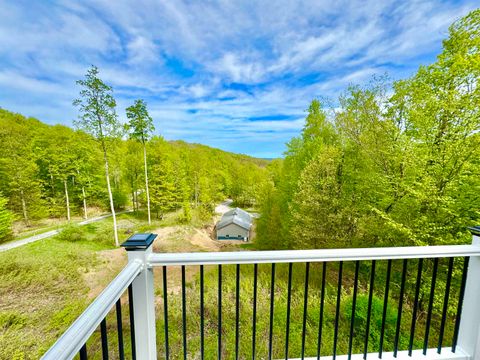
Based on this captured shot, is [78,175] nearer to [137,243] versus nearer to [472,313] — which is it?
[137,243]

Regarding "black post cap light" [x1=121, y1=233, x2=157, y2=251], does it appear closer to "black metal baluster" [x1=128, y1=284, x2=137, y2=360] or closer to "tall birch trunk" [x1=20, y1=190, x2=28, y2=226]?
"black metal baluster" [x1=128, y1=284, x2=137, y2=360]

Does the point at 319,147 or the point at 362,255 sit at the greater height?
the point at 319,147

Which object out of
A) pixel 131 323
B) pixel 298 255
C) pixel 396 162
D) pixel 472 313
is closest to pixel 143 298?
pixel 131 323

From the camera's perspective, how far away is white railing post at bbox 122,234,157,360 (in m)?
1.08

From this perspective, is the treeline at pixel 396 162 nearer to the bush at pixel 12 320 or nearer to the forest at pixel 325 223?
the forest at pixel 325 223

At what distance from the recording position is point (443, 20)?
496cm

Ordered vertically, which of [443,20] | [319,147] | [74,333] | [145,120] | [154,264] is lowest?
[154,264]

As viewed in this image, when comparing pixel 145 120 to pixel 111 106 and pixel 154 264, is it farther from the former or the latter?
pixel 154 264

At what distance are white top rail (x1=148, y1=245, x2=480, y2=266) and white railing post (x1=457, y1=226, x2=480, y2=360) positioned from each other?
0.12 meters

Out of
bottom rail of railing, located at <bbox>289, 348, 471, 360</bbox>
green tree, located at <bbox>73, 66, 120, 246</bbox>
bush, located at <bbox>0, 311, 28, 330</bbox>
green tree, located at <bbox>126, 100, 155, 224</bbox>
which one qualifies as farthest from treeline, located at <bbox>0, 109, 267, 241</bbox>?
bottom rail of railing, located at <bbox>289, 348, 471, 360</bbox>

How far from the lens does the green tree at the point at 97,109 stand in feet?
31.4

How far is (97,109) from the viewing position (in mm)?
10086

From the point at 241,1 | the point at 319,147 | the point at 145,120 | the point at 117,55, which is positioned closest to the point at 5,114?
the point at 145,120

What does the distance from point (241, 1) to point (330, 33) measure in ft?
9.82
